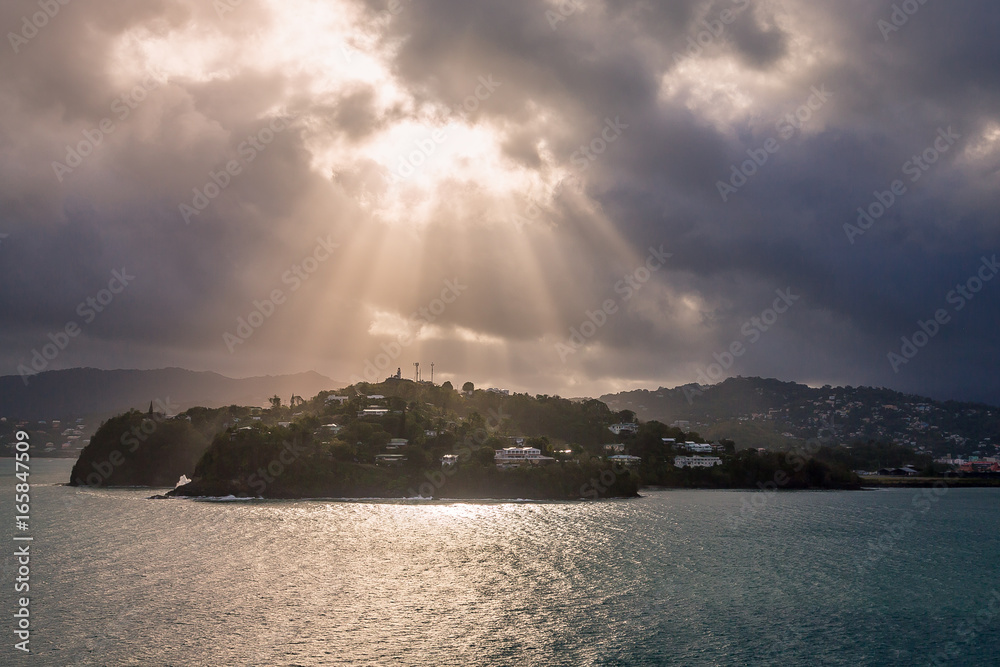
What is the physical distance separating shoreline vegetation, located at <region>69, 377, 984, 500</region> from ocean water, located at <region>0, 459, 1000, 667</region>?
32.6 meters

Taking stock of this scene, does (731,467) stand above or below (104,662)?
above

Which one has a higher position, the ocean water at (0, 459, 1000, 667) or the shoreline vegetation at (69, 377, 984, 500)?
the shoreline vegetation at (69, 377, 984, 500)

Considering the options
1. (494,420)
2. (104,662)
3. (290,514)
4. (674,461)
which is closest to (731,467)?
(674,461)

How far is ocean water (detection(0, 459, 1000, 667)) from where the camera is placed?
34031mm

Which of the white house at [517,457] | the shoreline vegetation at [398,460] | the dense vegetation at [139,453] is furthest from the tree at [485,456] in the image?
the dense vegetation at [139,453]

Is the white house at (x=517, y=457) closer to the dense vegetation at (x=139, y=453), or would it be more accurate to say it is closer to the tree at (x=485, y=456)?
the tree at (x=485, y=456)

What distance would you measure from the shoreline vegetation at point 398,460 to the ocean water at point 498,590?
3259cm

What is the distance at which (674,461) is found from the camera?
524 ft

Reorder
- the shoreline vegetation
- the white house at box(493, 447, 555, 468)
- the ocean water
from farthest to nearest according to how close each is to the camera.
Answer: the white house at box(493, 447, 555, 468), the shoreline vegetation, the ocean water

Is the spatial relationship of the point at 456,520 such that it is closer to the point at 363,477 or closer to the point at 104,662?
the point at 363,477

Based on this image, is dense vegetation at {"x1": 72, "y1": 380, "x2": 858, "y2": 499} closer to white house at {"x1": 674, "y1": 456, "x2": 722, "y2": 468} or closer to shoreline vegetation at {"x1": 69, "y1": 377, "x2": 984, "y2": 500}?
shoreline vegetation at {"x1": 69, "y1": 377, "x2": 984, "y2": 500}

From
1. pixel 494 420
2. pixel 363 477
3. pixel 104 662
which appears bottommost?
pixel 104 662

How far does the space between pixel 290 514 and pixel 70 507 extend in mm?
31546

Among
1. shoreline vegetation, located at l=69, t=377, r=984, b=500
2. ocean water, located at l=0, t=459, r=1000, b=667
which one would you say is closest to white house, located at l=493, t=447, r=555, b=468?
shoreline vegetation, located at l=69, t=377, r=984, b=500
